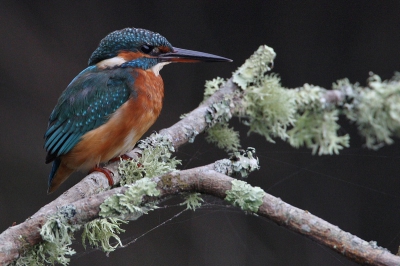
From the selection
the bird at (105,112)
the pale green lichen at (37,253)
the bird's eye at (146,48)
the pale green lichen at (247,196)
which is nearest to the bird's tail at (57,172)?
the bird at (105,112)

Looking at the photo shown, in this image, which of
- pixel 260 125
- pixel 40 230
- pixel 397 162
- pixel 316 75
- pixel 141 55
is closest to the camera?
pixel 40 230

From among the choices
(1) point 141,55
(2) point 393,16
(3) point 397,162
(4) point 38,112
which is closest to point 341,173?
(3) point 397,162

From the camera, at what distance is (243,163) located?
3.73 ft

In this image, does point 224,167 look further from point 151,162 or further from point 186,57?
point 186,57

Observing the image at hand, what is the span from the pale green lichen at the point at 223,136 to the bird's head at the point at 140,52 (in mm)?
254

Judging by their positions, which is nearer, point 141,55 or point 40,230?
point 40,230

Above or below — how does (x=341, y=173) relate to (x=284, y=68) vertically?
below

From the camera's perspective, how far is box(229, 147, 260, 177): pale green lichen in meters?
1.12

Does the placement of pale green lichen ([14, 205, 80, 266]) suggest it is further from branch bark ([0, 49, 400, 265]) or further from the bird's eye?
the bird's eye

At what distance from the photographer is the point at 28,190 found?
258 cm

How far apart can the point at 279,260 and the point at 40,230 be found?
4.84 feet

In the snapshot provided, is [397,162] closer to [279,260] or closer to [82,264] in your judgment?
[279,260]

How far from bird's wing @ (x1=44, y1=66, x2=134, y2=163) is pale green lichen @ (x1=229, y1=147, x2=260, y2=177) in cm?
66

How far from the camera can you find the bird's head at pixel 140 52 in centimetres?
179
